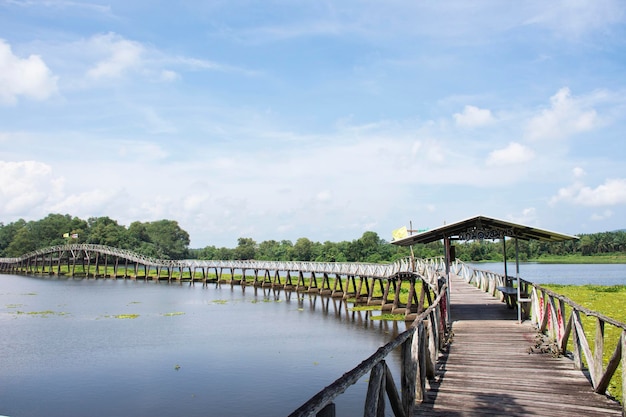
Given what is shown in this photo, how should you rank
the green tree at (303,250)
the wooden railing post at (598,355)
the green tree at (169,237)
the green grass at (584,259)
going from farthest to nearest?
the green tree at (169,237) < the green grass at (584,259) < the green tree at (303,250) < the wooden railing post at (598,355)

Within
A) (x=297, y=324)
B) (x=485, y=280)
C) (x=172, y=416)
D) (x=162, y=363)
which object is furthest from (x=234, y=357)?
(x=485, y=280)

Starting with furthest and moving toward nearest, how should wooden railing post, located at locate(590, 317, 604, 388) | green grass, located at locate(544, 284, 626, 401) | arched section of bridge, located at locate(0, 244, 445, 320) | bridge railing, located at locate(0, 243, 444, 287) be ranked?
1. arched section of bridge, located at locate(0, 244, 445, 320)
2. bridge railing, located at locate(0, 243, 444, 287)
3. green grass, located at locate(544, 284, 626, 401)
4. wooden railing post, located at locate(590, 317, 604, 388)

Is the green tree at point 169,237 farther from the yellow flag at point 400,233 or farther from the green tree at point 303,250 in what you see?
the yellow flag at point 400,233

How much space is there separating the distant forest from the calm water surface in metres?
62.2

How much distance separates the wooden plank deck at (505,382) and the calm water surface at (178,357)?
515cm

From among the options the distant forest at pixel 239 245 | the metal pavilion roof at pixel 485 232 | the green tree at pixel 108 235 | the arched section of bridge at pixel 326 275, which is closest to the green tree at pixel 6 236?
the distant forest at pixel 239 245

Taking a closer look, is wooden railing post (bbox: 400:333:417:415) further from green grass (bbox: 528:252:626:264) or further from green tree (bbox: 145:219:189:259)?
green grass (bbox: 528:252:626:264)

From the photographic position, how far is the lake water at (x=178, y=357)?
1556 centimetres

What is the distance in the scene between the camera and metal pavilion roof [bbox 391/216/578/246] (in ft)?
47.1

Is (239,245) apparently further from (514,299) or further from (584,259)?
(514,299)

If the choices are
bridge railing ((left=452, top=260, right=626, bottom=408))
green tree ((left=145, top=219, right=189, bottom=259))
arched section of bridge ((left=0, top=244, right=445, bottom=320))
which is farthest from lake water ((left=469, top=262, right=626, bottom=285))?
green tree ((left=145, top=219, right=189, bottom=259))

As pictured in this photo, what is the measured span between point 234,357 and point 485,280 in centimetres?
1203

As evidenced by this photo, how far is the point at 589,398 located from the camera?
744 centimetres

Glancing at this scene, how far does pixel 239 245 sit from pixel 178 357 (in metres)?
113
